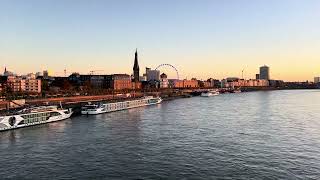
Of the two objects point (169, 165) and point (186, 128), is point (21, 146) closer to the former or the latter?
point (169, 165)

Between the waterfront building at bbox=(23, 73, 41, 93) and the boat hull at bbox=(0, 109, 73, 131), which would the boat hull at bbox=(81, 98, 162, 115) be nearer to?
the boat hull at bbox=(0, 109, 73, 131)

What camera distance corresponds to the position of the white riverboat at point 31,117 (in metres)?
54.9

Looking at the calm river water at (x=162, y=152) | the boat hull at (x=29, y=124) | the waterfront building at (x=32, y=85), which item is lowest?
the calm river water at (x=162, y=152)

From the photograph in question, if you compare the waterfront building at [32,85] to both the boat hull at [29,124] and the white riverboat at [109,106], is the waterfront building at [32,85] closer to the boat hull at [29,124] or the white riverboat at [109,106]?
the white riverboat at [109,106]

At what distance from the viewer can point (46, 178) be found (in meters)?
30.1

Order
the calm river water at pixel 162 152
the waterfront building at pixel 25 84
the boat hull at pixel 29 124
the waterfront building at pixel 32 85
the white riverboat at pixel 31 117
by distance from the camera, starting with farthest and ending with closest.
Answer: the waterfront building at pixel 32 85
the waterfront building at pixel 25 84
the white riverboat at pixel 31 117
the boat hull at pixel 29 124
the calm river water at pixel 162 152

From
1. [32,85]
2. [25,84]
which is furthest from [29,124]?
[32,85]

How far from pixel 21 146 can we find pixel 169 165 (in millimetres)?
18829

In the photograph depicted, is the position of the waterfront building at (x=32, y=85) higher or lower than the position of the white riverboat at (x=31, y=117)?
higher

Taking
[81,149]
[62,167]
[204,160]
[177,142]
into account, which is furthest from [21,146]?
[204,160]

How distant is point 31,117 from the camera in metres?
60.2

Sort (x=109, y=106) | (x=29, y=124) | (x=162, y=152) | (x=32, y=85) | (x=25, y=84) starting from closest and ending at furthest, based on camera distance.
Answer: (x=162, y=152) → (x=29, y=124) → (x=109, y=106) → (x=25, y=84) → (x=32, y=85)

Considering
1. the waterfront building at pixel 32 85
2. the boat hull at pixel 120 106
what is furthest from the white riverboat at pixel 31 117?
the waterfront building at pixel 32 85

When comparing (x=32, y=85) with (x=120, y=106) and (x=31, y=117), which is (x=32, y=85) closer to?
(x=120, y=106)
